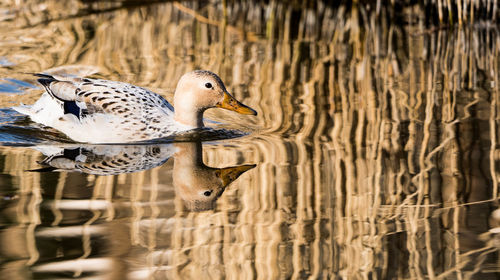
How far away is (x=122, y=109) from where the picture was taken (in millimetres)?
6766

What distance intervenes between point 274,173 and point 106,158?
123 cm

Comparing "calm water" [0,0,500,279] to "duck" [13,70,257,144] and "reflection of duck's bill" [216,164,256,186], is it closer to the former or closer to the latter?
"reflection of duck's bill" [216,164,256,186]

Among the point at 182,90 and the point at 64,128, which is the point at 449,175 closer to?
the point at 182,90

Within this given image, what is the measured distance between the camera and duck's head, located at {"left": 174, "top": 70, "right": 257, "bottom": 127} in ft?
22.6

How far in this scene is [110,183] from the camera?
18.0 feet

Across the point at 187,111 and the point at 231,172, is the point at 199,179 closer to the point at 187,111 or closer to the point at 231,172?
the point at 231,172

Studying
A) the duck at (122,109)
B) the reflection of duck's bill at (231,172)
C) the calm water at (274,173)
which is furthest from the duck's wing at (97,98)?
the reflection of duck's bill at (231,172)

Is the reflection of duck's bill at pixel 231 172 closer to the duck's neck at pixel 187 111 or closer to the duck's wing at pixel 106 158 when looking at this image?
the duck's wing at pixel 106 158

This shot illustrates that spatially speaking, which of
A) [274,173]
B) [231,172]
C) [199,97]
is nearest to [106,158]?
[231,172]

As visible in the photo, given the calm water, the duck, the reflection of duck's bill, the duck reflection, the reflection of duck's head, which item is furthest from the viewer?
the duck

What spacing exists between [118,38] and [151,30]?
0.87 metres

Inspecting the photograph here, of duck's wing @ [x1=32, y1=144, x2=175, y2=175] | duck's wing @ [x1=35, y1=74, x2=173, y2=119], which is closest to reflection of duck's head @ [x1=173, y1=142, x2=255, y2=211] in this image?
duck's wing @ [x1=32, y1=144, x2=175, y2=175]

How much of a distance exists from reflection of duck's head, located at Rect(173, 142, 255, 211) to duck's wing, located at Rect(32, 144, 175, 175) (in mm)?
193

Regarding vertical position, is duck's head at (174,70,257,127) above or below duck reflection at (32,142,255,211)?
above
